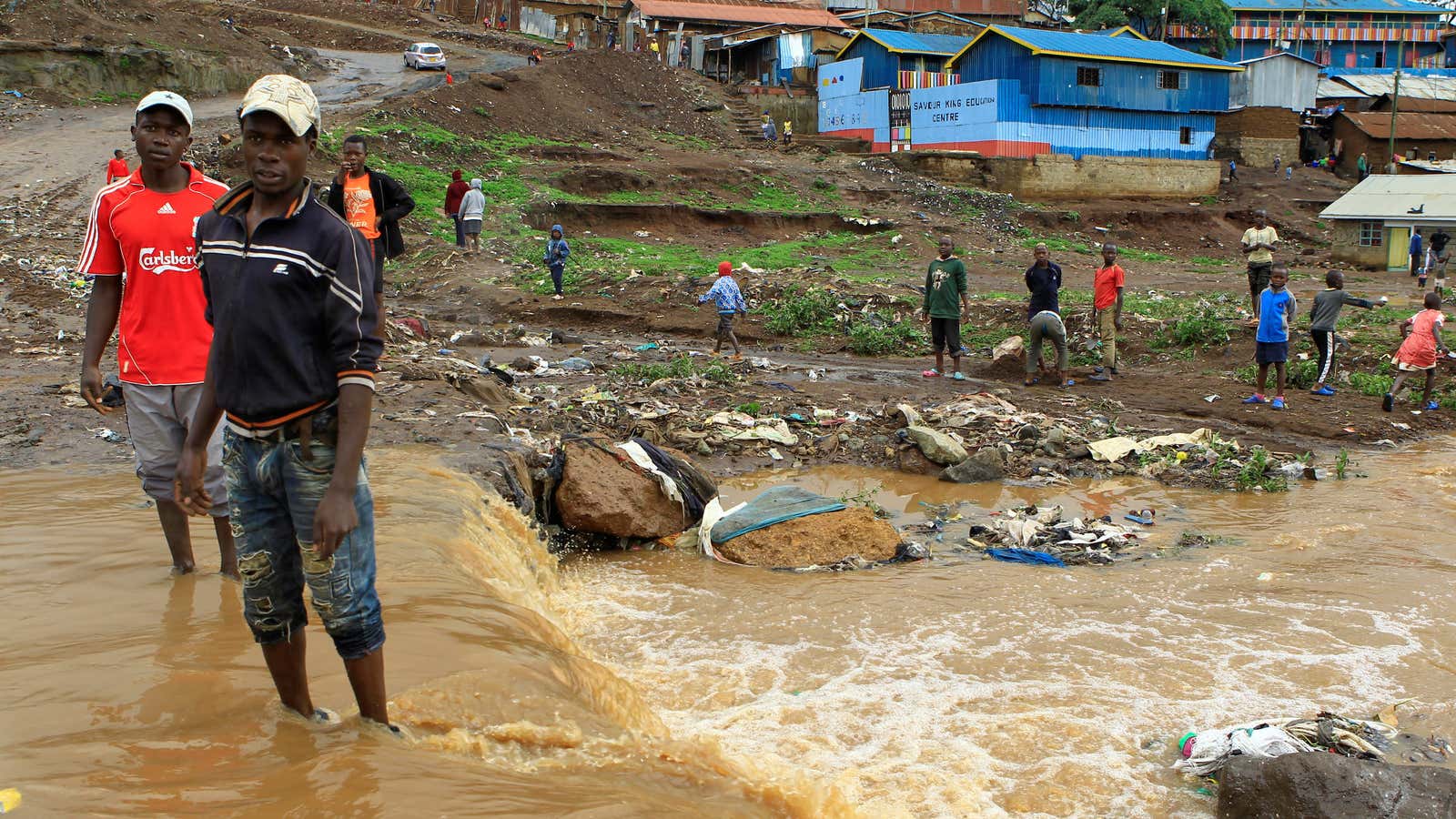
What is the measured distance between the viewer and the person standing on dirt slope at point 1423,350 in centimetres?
1070

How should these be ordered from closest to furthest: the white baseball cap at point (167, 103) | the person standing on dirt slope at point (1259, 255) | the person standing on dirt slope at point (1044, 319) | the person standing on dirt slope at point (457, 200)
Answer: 1. the white baseball cap at point (167, 103)
2. the person standing on dirt slope at point (1044, 319)
3. the person standing on dirt slope at point (1259, 255)
4. the person standing on dirt slope at point (457, 200)

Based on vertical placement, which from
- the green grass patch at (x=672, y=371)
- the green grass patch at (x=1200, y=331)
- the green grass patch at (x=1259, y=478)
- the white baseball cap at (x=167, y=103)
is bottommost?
the green grass patch at (x=1259, y=478)

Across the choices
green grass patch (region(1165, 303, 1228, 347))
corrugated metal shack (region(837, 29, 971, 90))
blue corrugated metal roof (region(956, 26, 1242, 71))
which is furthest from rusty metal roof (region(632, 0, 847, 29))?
green grass patch (region(1165, 303, 1228, 347))

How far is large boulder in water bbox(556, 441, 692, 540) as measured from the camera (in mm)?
7035

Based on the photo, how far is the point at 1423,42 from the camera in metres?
54.8

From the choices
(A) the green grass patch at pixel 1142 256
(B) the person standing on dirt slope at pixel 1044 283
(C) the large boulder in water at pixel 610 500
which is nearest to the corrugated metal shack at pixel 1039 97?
(A) the green grass patch at pixel 1142 256

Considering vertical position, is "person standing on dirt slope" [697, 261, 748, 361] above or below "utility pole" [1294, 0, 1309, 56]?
below

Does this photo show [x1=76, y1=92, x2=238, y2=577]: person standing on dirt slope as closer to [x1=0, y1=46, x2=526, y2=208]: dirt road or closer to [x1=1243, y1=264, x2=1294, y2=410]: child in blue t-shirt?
[x1=1243, y1=264, x2=1294, y2=410]: child in blue t-shirt

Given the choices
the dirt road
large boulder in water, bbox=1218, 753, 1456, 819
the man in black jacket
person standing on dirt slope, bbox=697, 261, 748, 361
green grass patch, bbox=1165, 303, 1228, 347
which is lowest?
large boulder in water, bbox=1218, 753, 1456, 819

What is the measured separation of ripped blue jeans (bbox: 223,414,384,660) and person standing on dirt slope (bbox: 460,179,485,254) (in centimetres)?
1623

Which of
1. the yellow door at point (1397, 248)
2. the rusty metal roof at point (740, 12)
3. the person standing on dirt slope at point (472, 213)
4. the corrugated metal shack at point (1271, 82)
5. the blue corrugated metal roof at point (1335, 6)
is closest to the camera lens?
the person standing on dirt slope at point (472, 213)

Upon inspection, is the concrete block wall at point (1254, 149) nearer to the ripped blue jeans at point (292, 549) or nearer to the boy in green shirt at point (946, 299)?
the boy in green shirt at point (946, 299)

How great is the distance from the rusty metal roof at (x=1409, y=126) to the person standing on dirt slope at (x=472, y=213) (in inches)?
1253

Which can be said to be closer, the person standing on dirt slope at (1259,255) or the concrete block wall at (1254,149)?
the person standing on dirt slope at (1259,255)
